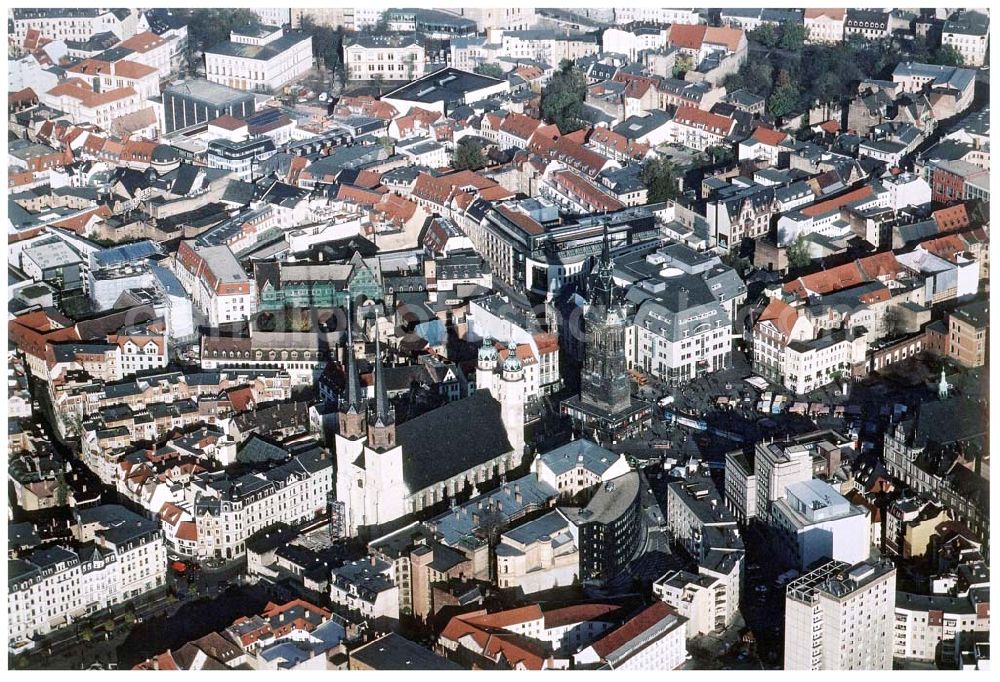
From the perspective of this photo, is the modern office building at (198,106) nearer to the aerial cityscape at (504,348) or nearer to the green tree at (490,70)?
the aerial cityscape at (504,348)

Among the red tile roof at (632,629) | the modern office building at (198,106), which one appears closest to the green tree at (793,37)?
the modern office building at (198,106)

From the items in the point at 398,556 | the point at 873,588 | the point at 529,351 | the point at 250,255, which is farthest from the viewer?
the point at 250,255

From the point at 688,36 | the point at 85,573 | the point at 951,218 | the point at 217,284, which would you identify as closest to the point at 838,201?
the point at 951,218

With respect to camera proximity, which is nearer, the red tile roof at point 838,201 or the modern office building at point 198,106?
the red tile roof at point 838,201

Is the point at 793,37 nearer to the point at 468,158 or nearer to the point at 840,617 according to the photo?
the point at 468,158

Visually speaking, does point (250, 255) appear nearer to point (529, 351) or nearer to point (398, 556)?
point (529, 351)

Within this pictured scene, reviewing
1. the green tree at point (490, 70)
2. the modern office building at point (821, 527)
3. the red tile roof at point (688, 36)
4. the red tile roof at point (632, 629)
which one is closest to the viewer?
the red tile roof at point (632, 629)

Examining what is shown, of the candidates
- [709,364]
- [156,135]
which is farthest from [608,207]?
[156,135]
